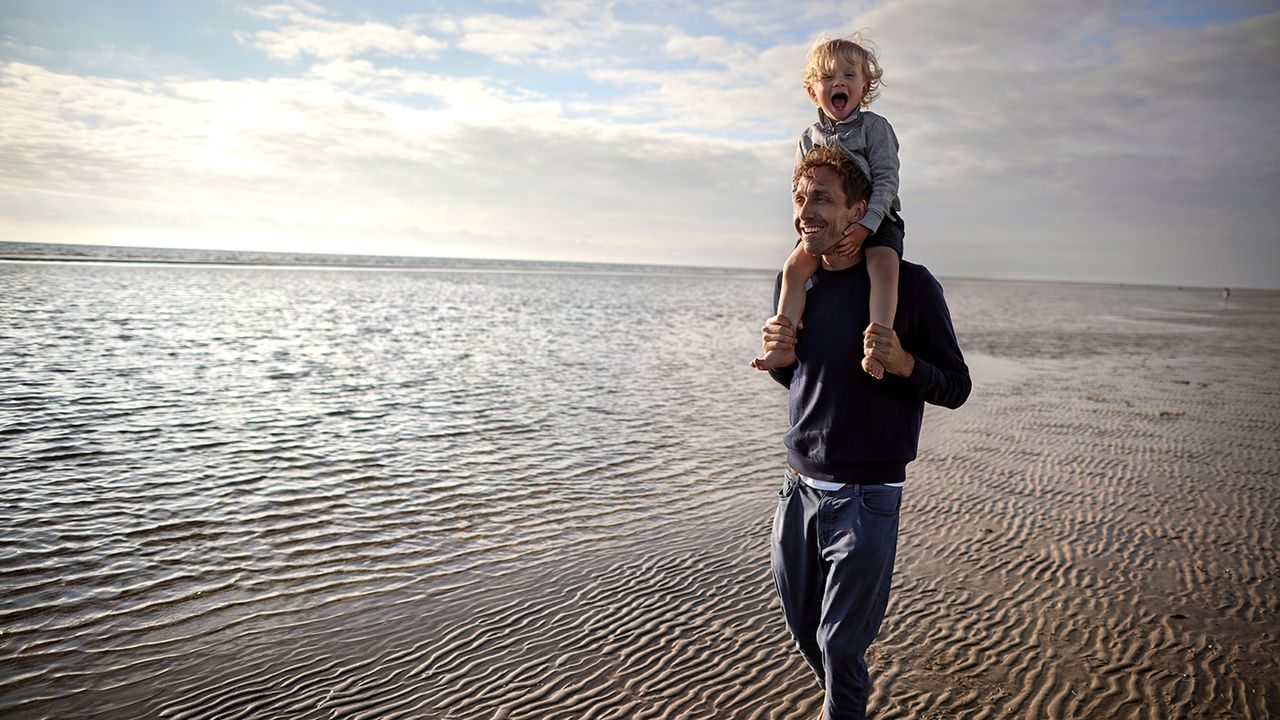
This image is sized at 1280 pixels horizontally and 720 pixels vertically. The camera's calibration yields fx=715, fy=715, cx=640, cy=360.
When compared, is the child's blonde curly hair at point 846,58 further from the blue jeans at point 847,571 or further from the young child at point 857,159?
the blue jeans at point 847,571

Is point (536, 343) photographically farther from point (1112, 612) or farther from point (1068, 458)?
point (1112, 612)

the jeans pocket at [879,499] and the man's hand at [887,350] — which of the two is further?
the jeans pocket at [879,499]

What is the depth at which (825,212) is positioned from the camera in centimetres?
269

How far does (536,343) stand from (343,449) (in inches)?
457

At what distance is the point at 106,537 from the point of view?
5.60m

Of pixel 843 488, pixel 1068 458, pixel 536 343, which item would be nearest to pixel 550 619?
pixel 843 488

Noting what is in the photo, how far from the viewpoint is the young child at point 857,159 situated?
266 centimetres

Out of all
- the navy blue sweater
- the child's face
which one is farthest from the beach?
the child's face

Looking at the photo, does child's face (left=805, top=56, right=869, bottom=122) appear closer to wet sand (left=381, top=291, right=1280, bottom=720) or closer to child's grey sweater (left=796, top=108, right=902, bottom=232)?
child's grey sweater (left=796, top=108, right=902, bottom=232)

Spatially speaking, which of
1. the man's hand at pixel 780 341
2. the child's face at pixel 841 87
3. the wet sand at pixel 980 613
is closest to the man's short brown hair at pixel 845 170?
the child's face at pixel 841 87

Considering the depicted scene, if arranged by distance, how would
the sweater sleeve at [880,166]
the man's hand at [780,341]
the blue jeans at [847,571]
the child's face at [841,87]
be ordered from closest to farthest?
the blue jeans at [847,571], the sweater sleeve at [880,166], the man's hand at [780,341], the child's face at [841,87]

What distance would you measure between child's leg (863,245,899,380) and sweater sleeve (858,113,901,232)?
11 centimetres

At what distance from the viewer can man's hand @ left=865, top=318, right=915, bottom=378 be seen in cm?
245

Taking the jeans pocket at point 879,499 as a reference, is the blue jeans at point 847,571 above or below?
below
